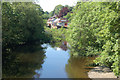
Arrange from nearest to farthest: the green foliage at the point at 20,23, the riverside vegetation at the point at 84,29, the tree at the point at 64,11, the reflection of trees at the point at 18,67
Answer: the riverside vegetation at the point at 84,29 < the reflection of trees at the point at 18,67 < the green foliage at the point at 20,23 < the tree at the point at 64,11

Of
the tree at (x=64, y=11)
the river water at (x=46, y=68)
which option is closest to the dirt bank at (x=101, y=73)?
the river water at (x=46, y=68)

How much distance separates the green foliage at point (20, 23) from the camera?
17438 millimetres

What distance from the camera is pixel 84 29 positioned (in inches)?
631

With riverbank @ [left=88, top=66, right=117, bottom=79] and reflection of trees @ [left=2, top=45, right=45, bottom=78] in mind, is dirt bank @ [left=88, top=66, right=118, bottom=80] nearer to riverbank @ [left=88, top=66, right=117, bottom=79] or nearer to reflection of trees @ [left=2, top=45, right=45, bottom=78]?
riverbank @ [left=88, top=66, right=117, bottom=79]

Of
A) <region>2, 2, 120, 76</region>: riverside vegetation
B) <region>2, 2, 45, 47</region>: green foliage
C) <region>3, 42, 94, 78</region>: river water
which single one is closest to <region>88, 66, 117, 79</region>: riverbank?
<region>3, 42, 94, 78</region>: river water

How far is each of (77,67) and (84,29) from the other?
4593mm

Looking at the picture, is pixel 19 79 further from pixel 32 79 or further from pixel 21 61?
pixel 21 61

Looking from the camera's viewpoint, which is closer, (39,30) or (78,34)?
(78,34)

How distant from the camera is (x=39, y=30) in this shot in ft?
94.5

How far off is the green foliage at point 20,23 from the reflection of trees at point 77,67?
8.80 m

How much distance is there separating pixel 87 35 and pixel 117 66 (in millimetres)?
9440

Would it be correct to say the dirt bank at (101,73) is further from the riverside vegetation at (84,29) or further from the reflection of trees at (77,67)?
the riverside vegetation at (84,29)

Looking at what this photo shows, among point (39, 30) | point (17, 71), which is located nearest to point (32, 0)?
point (39, 30)

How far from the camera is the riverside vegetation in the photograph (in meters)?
7.42
